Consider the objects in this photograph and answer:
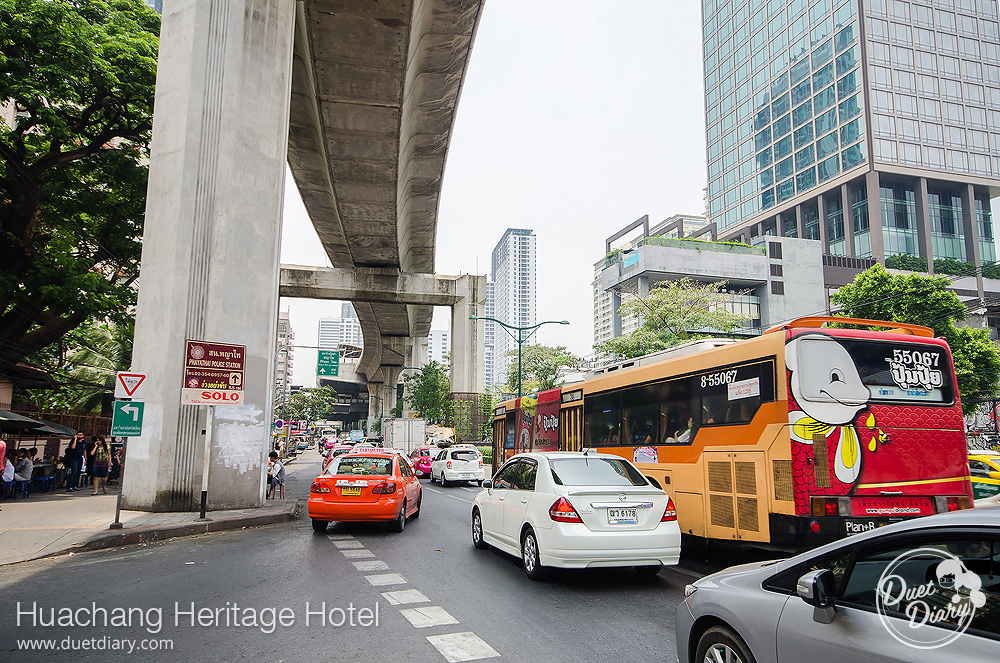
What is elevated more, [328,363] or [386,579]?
[328,363]

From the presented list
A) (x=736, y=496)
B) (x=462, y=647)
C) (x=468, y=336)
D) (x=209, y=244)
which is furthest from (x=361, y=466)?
(x=468, y=336)

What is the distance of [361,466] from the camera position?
41.6 ft

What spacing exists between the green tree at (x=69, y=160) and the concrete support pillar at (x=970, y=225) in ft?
338

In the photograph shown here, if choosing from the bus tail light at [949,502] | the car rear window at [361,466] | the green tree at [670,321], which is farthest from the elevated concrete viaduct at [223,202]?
the green tree at [670,321]

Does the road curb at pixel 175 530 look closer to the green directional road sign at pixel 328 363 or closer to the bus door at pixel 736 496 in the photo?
the bus door at pixel 736 496

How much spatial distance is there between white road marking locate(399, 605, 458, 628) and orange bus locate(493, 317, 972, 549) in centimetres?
426

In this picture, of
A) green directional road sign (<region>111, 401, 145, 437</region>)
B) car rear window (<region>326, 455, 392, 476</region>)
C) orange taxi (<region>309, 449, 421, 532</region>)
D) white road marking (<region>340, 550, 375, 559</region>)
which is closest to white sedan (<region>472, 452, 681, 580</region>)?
white road marking (<region>340, 550, 375, 559</region>)

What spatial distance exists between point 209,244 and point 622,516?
12560mm

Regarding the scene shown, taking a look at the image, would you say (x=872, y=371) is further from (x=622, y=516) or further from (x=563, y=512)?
(x=563, y=512)

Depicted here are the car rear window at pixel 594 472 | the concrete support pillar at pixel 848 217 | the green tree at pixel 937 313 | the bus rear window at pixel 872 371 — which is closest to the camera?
the car rear window at pixel 594 472

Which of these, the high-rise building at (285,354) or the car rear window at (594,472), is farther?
the high-rise building at (285,354)

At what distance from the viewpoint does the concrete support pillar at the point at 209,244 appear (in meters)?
14.9

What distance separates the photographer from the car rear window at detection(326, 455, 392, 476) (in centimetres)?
1254

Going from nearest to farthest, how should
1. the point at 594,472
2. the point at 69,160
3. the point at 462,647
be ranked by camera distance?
the point at 462,647 → the point at 594,472 → the point at 69,160
